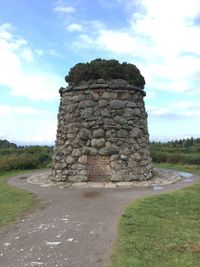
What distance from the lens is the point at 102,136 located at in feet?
45.3

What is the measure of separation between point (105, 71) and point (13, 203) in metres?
6.28

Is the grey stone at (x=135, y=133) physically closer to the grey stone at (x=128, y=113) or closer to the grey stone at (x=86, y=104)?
the grey stone at (x=128, y=113)

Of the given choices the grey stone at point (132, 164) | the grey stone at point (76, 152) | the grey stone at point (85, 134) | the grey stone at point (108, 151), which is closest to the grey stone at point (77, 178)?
the grey stone at point (76, 152)

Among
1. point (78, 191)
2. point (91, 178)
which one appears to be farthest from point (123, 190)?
point (91, 178)

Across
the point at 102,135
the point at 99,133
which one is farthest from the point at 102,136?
the point at 99,133

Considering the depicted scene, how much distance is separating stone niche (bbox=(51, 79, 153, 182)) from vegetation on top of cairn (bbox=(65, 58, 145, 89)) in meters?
0.25

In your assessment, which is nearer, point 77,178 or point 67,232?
point 67,232

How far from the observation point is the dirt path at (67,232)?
5650 millimetres

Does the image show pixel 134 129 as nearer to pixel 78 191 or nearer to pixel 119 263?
pixel 78 191

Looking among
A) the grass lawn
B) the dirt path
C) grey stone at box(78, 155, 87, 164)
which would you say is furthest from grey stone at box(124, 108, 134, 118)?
the grass lawn

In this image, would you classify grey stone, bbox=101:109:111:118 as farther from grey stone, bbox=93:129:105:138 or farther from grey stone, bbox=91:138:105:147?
grey stone, bbox=91:138:105:147

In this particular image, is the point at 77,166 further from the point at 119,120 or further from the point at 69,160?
the point at 119,120

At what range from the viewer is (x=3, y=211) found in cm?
892

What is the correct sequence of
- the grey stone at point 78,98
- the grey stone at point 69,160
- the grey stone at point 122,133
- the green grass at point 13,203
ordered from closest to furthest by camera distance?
the green grass at point 13,203 < the grey stone at point 122,133 < the grey stone at point 69,160 < the grey stone at point 78,98
